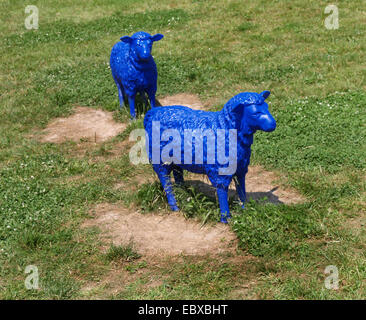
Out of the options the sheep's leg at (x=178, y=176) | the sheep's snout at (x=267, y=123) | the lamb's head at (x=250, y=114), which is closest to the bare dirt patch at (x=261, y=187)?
the sheep's leg at (x=178, y=176)

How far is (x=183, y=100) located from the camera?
976cm

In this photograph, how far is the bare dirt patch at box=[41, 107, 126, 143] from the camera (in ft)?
28.1

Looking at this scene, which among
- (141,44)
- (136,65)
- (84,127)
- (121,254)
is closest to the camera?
(121,254)

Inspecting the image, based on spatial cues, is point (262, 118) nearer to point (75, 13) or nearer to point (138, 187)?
point (138, 187)

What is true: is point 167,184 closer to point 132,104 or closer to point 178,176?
point 178,176

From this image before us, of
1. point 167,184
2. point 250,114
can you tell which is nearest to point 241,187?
point 167,184

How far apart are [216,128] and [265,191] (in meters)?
1.48

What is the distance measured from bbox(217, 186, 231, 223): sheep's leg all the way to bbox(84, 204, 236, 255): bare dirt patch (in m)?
0.12

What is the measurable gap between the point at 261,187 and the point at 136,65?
128 inches

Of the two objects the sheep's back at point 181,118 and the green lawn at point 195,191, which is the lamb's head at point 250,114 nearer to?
the sheep's back at point 181,118

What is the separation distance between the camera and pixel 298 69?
1022cm

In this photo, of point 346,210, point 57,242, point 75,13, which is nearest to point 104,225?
point 57,242

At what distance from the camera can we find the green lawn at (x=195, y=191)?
5.06 meters

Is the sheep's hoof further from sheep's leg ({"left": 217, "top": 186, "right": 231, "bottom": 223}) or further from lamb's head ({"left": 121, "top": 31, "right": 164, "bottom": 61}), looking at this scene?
lamb's head ({"left": 121, "top": 31, "right": 164, "bottom": 61})
